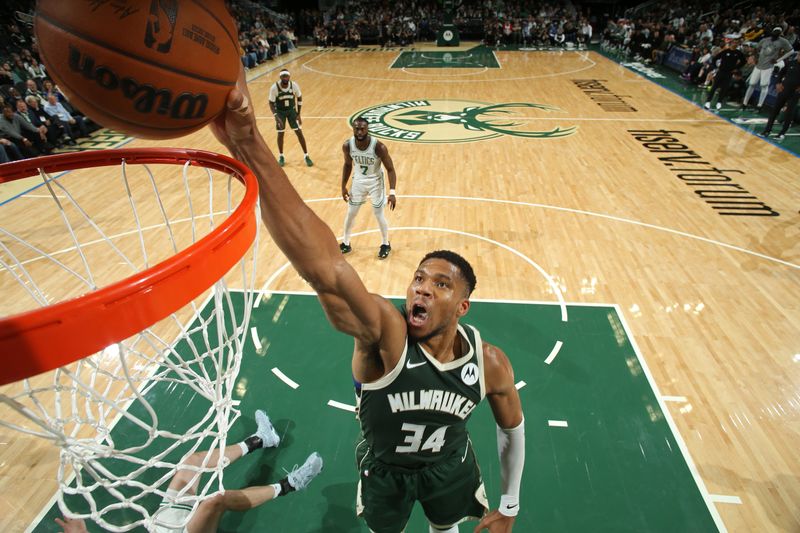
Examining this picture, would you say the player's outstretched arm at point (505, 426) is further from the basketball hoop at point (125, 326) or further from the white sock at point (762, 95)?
the white sock at point (762, 95)

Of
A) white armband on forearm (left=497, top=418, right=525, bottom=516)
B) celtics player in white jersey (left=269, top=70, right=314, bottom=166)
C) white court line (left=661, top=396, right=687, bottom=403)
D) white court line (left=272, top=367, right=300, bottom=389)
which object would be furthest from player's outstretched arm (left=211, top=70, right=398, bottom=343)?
celtics player in white jersey (left=269, top=70, right=314, bottom=166)

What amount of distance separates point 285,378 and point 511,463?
8.01 feet

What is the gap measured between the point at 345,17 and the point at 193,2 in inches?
1060

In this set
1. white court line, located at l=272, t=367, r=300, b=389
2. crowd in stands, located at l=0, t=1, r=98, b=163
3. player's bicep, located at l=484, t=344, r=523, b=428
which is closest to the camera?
player's bicep, located at l=484, t=344, r=523, b=428

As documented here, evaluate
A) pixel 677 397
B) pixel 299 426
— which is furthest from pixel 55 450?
pixel 677 397

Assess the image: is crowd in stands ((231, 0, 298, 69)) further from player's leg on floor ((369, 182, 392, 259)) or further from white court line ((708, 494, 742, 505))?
white court line ((708, 494, 742, 505))

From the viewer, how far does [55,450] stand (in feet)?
12.0

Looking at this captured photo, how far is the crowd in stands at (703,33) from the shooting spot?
1338 centimetres

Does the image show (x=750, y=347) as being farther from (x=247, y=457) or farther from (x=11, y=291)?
(x=11, y=291)

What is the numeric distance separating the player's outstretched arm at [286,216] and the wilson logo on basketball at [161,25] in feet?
0.70

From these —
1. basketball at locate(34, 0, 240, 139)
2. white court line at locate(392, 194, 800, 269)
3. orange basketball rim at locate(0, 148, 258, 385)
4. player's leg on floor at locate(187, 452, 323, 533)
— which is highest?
basketball at locate(34, 0, 240, 139)

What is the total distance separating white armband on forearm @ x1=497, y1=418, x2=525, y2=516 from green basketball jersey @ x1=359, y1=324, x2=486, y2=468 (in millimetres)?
263

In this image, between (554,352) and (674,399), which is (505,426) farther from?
(674,399)

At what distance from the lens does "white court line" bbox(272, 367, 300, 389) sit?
415 centimetres
